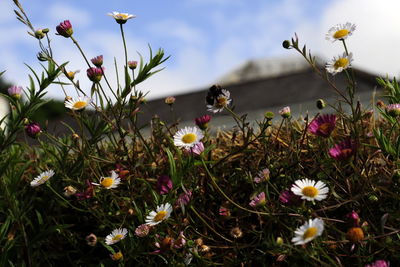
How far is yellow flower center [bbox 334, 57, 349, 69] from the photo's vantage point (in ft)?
5.70

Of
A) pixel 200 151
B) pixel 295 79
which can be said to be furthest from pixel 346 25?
pixel 295 79

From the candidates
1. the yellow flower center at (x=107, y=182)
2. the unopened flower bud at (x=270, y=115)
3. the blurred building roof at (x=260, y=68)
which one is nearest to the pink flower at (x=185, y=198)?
the yellow flower center at (x=107, y=182)

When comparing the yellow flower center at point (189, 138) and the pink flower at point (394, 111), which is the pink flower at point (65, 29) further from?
the pink flower at point (394, 111)

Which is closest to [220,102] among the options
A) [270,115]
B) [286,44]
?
[270,115]

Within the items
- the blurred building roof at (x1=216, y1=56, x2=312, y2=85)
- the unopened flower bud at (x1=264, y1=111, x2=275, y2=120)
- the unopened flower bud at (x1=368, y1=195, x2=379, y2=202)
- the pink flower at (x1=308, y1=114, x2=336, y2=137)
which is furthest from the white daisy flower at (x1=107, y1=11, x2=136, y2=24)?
the blurred building roof at (x1=216, y1=56, x2=312, y2=85)

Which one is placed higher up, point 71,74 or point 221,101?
point 71,74

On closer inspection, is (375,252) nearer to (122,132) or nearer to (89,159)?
(122,132)

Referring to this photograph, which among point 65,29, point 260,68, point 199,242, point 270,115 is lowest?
point 260,68

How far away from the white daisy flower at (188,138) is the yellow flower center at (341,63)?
49 centimetres

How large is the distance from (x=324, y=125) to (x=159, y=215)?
0.57m

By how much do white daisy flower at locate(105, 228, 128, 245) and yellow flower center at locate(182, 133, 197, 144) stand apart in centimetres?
37

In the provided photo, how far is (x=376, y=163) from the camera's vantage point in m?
1.88

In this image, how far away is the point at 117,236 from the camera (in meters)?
1.81

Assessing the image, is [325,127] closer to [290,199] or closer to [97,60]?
[290,199]
